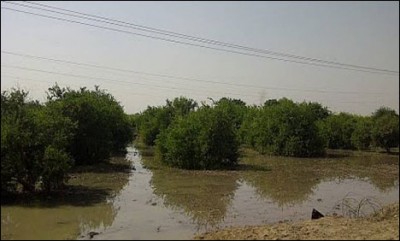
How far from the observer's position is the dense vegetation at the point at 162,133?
18.0 metres

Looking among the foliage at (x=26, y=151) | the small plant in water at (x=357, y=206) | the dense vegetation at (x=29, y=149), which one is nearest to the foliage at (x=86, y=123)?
the dense vegetation at (x=29, y=149)

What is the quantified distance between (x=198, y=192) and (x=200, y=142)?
33.5 feet

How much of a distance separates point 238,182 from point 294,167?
9.46 m

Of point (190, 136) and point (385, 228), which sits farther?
point (190, 136)

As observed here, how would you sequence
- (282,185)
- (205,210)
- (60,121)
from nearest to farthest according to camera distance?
(205,210)
(60,121)
(282,185)

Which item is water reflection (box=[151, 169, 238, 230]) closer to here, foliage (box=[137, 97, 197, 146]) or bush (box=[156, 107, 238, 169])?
bush (box=[156, 107, 238, 169])

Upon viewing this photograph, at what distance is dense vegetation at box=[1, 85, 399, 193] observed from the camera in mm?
18000

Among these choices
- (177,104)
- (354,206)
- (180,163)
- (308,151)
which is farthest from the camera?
(177,104)

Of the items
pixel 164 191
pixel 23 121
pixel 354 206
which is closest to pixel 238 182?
pixel 164 191

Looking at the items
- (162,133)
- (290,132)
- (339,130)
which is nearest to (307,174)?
(162,133)

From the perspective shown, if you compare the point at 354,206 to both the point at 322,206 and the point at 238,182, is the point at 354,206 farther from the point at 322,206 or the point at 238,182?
the point at 238,182

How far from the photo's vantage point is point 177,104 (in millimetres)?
55531

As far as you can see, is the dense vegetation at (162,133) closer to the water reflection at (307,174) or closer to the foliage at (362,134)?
the foliage at (362,134)

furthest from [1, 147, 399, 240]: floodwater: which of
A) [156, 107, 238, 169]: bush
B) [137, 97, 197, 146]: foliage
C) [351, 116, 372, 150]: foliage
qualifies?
[137, 97, 197, 146]: foliage
